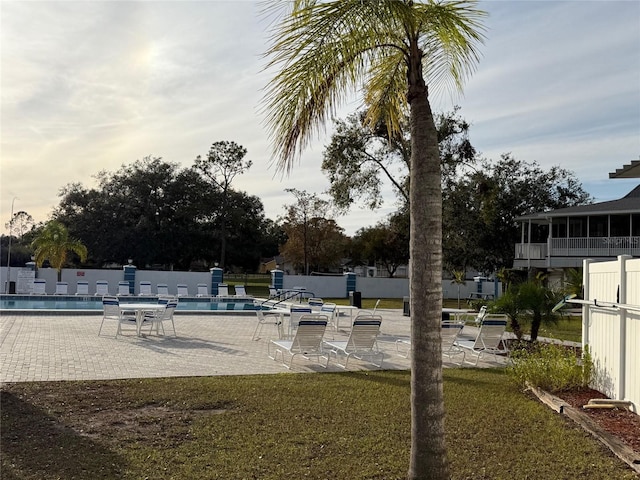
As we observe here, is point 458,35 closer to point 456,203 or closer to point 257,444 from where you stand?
point 257,444

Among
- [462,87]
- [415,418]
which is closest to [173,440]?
[415,418]

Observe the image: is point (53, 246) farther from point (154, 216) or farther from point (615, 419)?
point (615, 419)

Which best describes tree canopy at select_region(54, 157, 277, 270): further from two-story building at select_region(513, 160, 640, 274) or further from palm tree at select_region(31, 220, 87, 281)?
two-story building at select_region(513, 160, 640, 274)

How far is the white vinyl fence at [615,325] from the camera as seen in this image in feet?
23.4

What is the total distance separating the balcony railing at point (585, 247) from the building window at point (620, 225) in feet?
3.64

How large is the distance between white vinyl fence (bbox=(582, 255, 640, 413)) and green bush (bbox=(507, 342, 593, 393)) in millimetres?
169

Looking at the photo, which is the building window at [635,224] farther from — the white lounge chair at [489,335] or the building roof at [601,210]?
the white lounge chair at [489,335]

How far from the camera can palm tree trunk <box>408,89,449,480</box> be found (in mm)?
4305

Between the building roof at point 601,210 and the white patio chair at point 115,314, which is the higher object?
the building roof at point 601,210

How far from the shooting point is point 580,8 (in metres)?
9.69

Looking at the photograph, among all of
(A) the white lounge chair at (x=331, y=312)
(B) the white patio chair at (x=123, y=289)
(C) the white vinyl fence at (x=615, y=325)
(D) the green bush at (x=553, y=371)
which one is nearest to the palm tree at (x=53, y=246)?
(B) the white patio chair at (x=123, y=289)

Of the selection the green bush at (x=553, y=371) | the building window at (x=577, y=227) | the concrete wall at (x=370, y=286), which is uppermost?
the building window at (x=577, y=227)

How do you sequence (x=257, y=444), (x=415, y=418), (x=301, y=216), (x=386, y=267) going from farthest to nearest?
(x=386, y=267)
(x=301, y=216)
(x=257, y=444)
(x=415, y=418)

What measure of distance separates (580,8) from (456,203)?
27.7 m
